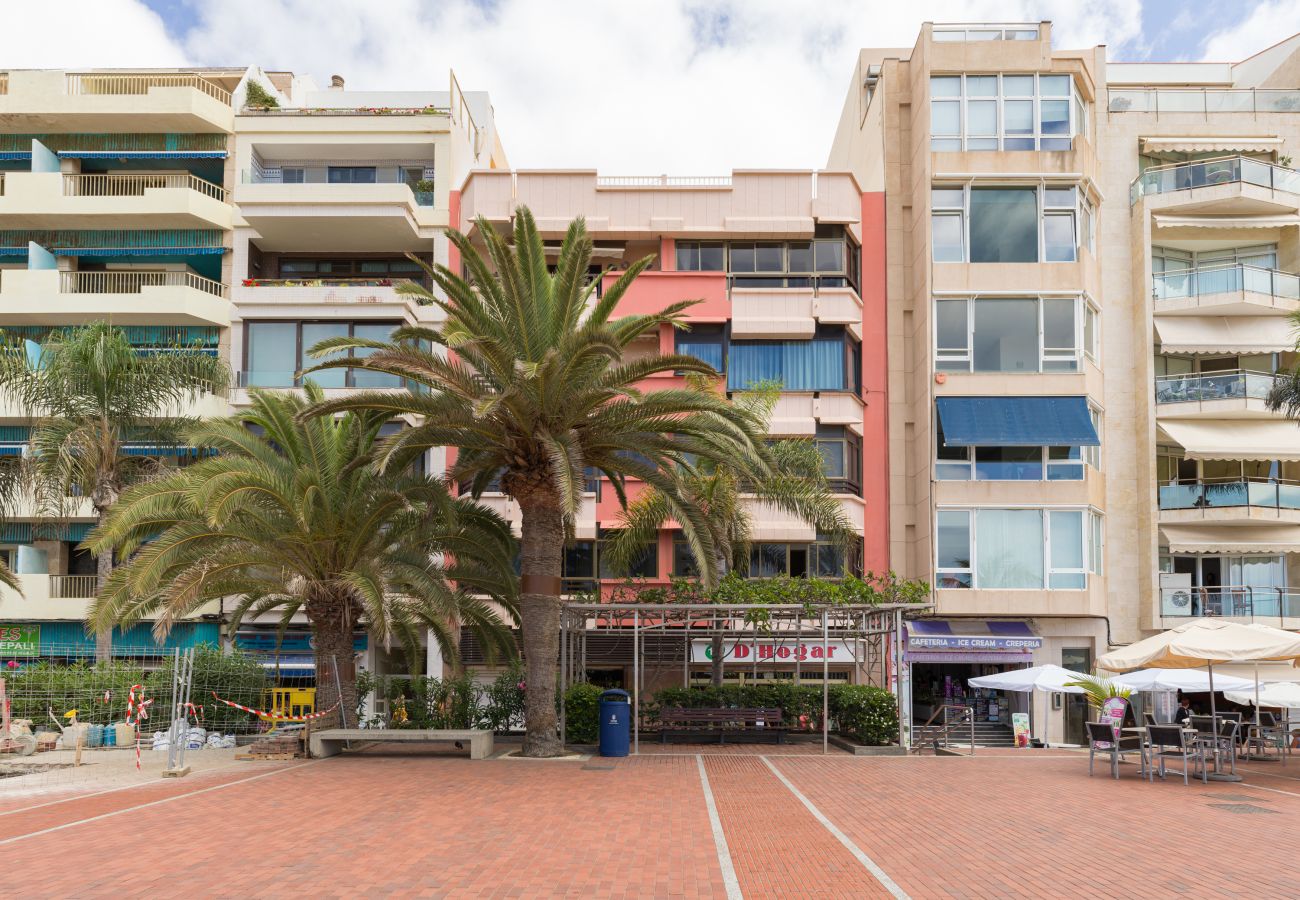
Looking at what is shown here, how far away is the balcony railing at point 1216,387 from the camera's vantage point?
122 feet

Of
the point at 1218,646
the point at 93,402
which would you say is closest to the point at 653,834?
the point at 1218,646

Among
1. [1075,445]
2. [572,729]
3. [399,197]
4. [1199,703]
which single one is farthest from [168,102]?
[1199,703]

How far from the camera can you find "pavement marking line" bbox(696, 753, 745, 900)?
10.4 metres

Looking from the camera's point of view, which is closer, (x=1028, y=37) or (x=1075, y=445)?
(x=1075, y=445)

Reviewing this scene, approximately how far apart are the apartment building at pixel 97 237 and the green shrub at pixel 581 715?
1644 centimetres

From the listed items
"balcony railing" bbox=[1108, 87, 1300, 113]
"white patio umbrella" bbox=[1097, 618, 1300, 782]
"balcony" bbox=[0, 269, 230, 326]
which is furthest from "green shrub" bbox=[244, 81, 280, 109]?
"white patio umbrella" bbox=[1097, 618, 1300, 782]

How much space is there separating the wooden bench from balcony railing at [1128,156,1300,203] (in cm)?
2218

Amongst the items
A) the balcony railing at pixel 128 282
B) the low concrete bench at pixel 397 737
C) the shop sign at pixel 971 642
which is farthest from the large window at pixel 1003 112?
the low concrete bench at pixel 397 737

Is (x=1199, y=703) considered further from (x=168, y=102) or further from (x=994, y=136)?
(x=168, y=102)

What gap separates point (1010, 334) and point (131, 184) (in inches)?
1075

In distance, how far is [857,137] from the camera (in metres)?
43.3

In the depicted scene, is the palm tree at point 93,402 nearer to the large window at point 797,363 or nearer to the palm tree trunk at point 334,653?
the palm tree trunk at point 334,653

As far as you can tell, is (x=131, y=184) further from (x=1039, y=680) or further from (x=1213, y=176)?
(x=1213, y=176)

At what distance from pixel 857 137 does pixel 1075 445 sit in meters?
14.5
